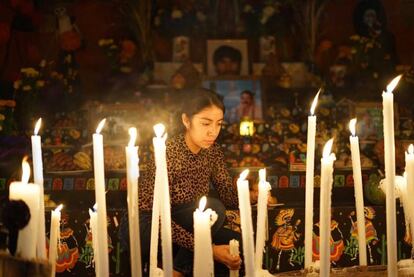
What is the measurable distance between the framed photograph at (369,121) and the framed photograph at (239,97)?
734mm

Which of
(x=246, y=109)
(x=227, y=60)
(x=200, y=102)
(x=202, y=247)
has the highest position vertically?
(x=227, y=60)

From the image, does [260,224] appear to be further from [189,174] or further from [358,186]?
[189,174]

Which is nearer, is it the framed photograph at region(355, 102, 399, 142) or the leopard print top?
the leopard print top

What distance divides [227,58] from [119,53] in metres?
0.86

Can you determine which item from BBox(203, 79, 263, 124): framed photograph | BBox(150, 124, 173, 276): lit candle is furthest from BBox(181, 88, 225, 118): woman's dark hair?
BBox(203, 79, 263, 124): framed photograph

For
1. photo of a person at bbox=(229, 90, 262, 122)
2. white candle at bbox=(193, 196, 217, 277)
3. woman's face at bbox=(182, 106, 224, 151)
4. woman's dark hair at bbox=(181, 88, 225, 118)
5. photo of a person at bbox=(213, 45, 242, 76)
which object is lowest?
white candle at bbox=(193, 196, 217, 277)

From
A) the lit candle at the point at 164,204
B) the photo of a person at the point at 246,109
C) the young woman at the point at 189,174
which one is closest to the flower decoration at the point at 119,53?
the photo of a person at the point at 246,109

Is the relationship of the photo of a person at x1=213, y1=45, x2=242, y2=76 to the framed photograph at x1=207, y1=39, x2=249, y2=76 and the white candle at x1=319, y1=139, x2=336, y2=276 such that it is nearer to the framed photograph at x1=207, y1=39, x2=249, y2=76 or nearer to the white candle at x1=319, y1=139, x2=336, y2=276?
the framed photograph at x1=207, y1=39, x2=249, y2=76

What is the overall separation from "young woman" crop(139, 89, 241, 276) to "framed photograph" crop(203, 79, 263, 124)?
190cm

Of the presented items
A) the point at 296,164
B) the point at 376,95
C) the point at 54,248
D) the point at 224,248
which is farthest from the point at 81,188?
the point at 54,248

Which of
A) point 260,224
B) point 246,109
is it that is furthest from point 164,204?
point 246,109

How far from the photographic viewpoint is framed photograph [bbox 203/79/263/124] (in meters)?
4.44

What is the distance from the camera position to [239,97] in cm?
448

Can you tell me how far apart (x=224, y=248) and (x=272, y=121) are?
7.12ft
